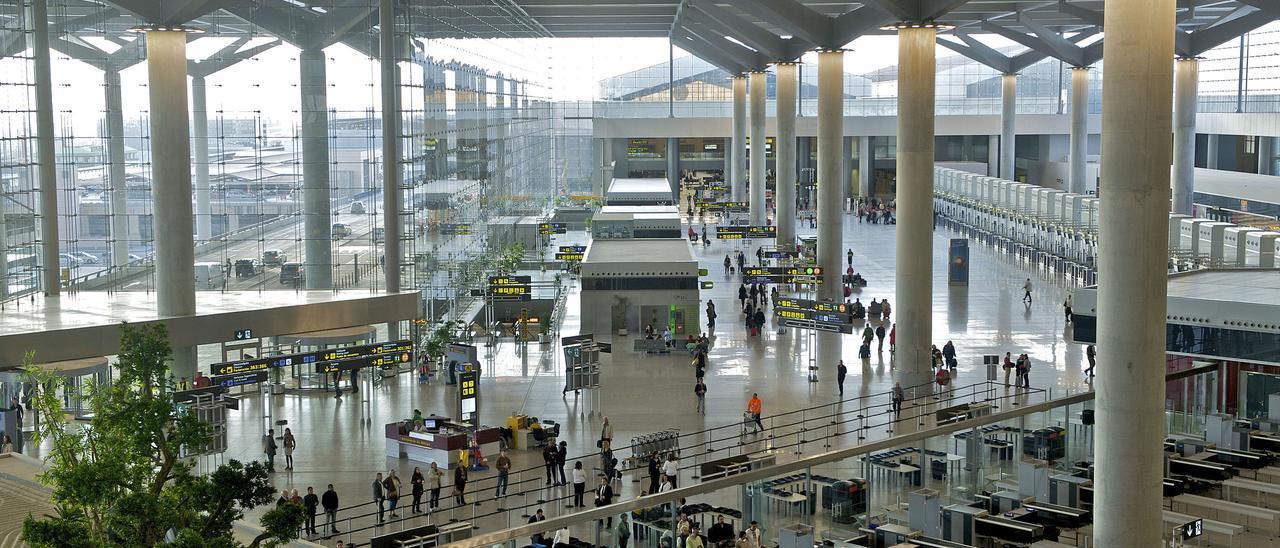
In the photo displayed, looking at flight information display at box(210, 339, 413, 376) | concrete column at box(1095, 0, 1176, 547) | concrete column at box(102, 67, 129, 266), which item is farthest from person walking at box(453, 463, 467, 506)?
concrete column at box(102, 67, 129, 266)

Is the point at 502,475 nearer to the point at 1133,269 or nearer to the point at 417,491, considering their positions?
the point at 417,491

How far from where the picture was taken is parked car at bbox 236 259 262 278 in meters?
34.8

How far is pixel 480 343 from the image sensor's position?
39312 millimetres

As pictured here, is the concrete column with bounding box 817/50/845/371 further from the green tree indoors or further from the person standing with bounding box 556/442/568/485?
the green tree indoors

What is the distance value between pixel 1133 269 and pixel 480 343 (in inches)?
980

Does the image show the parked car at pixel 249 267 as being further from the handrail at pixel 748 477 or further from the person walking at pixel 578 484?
the handrail at pixel 748 477

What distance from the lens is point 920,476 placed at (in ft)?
75.8

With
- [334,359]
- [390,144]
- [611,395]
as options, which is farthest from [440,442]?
[390,144]

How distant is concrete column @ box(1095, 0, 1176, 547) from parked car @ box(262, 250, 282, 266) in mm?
23437

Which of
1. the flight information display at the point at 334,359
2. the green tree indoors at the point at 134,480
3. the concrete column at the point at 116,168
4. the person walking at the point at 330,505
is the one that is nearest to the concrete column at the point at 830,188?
the flight information display at the point at 334,359

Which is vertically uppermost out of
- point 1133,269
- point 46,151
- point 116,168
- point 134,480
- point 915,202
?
point 46,151

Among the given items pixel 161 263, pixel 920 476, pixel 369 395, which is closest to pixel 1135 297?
pixel 920 476

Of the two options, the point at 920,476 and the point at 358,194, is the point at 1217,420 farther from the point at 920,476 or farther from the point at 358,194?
the point at 358,194

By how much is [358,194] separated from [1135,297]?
76.6ft
